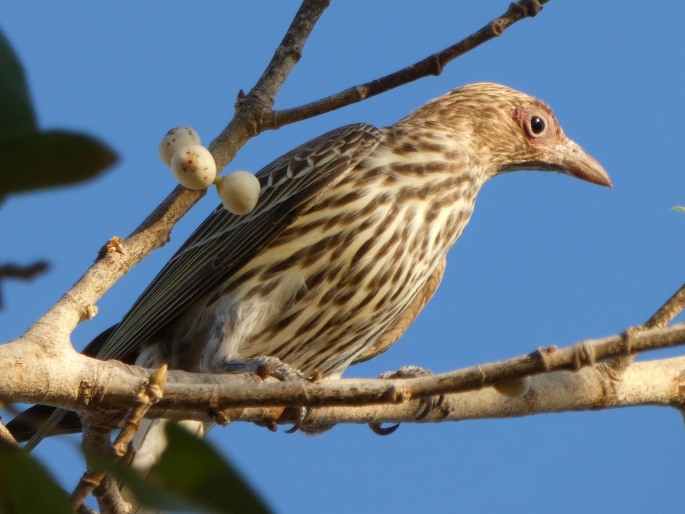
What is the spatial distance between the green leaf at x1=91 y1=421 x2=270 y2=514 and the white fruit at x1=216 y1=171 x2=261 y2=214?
1038mm

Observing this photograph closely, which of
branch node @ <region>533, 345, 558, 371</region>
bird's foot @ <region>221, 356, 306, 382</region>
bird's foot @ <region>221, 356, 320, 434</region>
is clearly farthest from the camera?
bird's foot @ <region>221, 356, 306, 382</region>

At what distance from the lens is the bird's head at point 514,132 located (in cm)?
538

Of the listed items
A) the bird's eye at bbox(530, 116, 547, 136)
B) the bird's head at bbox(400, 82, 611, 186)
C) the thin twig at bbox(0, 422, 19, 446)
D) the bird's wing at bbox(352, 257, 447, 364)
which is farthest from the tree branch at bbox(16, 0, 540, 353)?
the bird's eye at bbox(530, 116, 547, 136)

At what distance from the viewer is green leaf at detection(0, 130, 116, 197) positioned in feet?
2.68

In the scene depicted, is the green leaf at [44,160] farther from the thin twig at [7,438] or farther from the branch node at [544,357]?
the branch node at [544,357]

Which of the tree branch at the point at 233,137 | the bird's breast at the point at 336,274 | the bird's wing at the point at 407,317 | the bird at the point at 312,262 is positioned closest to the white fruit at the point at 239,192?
the tree branch at the point at 233,137

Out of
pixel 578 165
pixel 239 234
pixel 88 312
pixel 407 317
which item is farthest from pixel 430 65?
pixel 578 165

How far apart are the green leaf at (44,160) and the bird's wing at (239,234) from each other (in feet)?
11.4

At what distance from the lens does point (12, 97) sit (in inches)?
36.9

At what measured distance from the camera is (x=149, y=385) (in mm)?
1696

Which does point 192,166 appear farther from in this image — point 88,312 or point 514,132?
point 514,132

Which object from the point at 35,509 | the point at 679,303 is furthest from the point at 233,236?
the point at 35,509

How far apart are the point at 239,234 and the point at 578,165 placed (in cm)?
207

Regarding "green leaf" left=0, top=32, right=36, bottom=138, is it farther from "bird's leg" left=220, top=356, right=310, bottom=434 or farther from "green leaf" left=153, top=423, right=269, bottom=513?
"bird's leg" left=220, top=356, right=310, bottom=434
